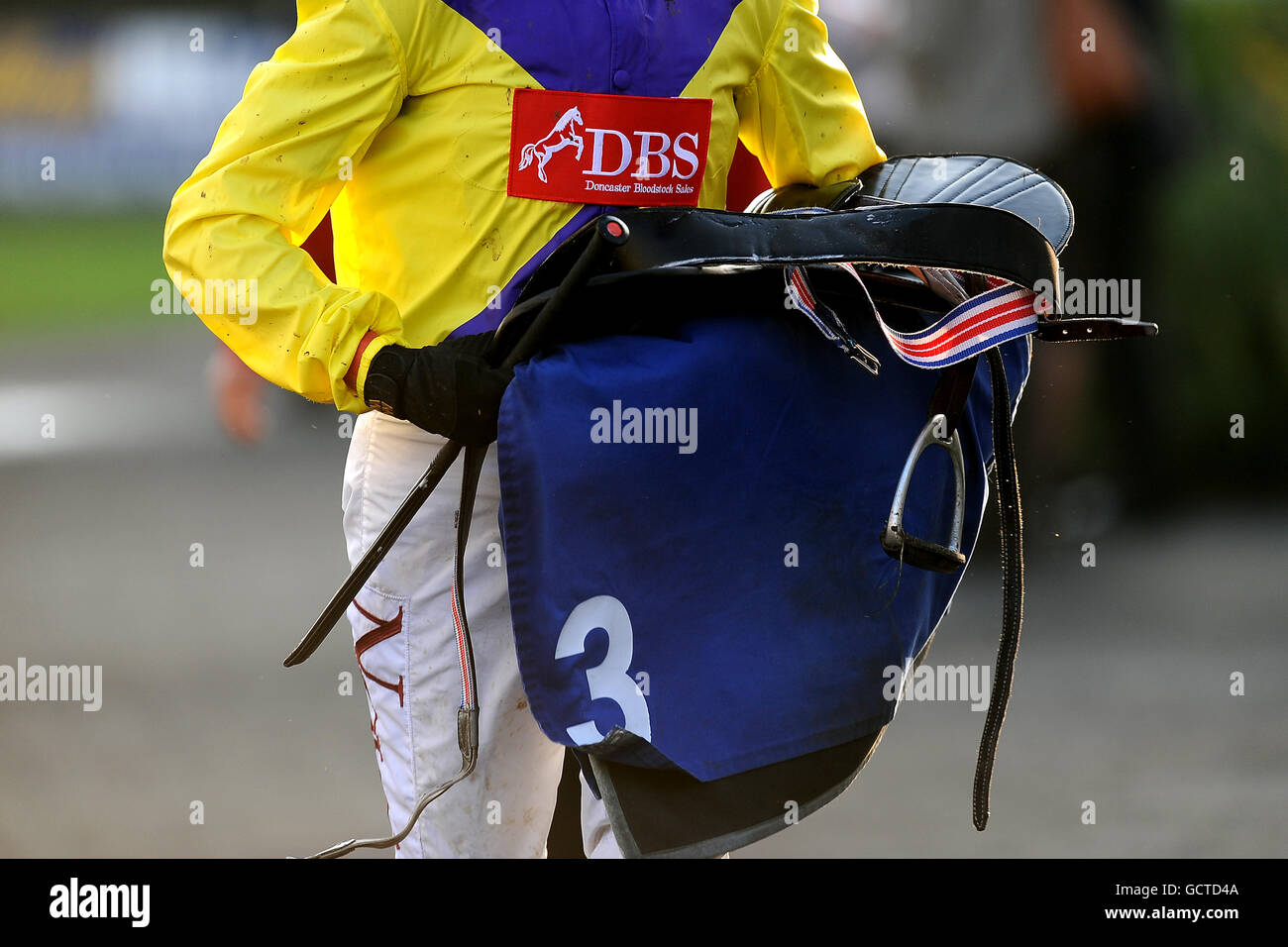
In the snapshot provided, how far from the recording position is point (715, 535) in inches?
57.9

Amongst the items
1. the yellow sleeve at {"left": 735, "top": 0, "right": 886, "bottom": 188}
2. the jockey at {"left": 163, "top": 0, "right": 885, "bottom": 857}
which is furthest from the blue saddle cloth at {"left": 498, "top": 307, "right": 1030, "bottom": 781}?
the yellow sleeve at {"left": 735, "top": 0, "right": 886, "bottom": 188}

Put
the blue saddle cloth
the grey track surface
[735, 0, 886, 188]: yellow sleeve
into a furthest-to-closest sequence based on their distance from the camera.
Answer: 1. the grey track surface
2. [735, 0, 886, 188]: yellow sleeve
3. the blue saddle cloth

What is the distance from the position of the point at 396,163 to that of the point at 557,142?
166mm

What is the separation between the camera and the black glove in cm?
145

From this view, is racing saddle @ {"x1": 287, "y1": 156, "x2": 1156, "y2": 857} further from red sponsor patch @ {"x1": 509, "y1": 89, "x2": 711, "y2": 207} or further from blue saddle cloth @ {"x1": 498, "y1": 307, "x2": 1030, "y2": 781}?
red sponsor patch @ {"x1": 509, "y1": 89, "x2": 711, "y2": 207}

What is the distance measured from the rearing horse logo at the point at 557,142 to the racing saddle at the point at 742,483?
184 millimetres

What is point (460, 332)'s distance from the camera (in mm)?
1603

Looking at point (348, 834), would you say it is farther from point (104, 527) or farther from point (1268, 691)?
point (104, 527)

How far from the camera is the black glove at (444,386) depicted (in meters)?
1.45

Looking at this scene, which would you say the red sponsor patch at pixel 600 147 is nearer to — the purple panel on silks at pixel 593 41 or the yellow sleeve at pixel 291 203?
the purple panel on silks at pixel 593 41

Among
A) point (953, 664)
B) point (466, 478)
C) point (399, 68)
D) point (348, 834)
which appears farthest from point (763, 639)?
point (953, 664)

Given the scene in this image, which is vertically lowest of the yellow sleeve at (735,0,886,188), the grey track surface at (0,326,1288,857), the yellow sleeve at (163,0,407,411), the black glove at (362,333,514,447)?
the grey track surface at (0,326,1288,857)

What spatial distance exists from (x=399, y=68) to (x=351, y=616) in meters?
0.61

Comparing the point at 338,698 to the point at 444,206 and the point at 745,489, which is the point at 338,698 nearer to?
the point at 444,206
